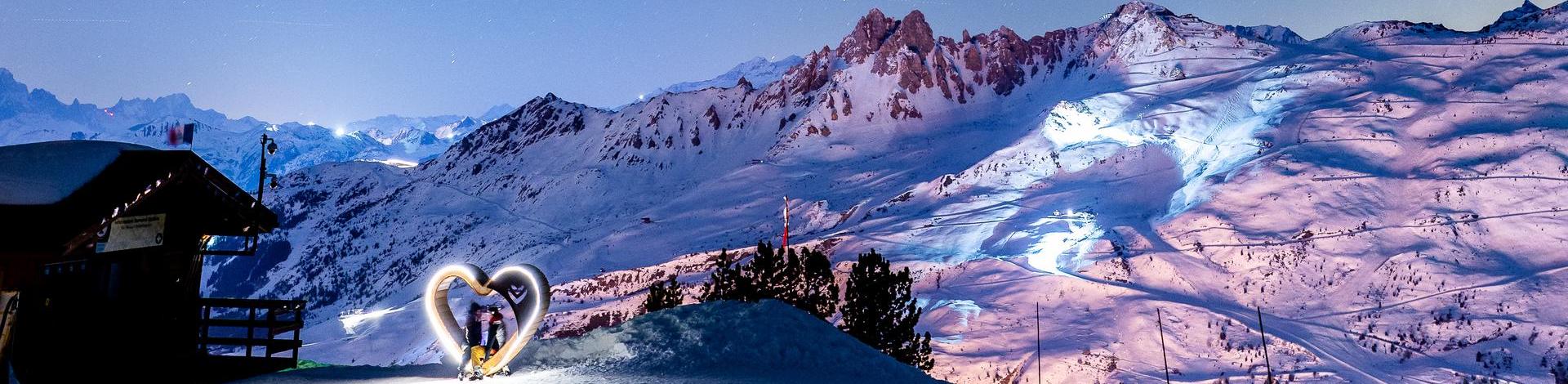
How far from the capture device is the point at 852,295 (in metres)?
26.8

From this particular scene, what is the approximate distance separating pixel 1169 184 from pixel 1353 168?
12037mm

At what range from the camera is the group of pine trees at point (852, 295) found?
26.6 m

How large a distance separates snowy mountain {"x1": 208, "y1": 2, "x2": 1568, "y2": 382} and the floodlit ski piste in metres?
0.24

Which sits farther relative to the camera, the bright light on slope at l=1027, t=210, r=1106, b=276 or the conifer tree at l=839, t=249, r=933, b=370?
the bright light on slope at l=1027, t=210, r=1106, b=276

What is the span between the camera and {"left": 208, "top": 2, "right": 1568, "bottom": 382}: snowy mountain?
108 ft

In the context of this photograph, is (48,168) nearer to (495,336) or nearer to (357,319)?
(495,336)

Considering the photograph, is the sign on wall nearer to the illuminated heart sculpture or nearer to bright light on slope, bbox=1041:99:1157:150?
the illuminated heart sculpture

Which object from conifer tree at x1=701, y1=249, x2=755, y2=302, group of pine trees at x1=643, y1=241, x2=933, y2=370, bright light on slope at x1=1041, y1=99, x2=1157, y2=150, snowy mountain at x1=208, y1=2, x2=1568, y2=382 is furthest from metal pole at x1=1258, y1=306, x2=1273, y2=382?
bright light on slope at x1=1041, y1=99, x2=1157, y2=150

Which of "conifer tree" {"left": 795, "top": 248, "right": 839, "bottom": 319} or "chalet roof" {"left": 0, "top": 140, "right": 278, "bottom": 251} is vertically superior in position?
"chalet roof" {"left": 0, "top": 140, "right": 278, "bottom": 251}

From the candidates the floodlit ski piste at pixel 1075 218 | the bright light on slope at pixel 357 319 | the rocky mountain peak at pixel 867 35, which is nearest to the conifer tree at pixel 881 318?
the floodlit ski piste at pixel 1075 218

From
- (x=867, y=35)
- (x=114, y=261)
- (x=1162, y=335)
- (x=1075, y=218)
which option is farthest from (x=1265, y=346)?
(x=867, y=35)

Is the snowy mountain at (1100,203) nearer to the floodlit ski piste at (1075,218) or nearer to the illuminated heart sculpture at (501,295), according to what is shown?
the floodlit ski piste at (1075,218)

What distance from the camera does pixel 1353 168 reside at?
4859cm

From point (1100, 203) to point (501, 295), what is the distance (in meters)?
49.8
